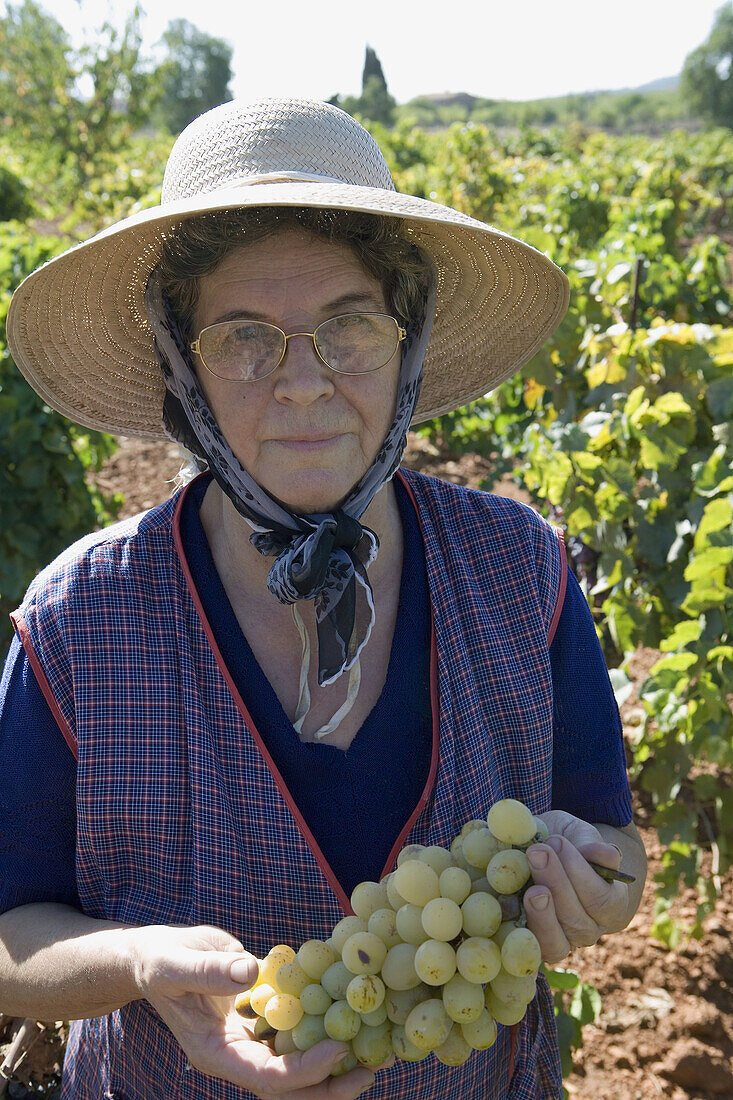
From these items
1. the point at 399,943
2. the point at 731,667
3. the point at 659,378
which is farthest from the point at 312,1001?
the point at 659,378

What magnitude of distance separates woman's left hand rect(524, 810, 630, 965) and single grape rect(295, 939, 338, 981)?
0.24 m

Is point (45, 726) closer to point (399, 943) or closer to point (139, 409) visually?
point (399, 943)

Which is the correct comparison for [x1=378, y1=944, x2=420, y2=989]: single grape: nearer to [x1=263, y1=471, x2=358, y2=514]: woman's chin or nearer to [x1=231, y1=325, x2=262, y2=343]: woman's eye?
[x1=263, y1=471, x2=358, y2=514]: woman's chin

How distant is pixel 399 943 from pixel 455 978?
0.24 feet

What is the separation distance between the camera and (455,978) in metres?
0.97

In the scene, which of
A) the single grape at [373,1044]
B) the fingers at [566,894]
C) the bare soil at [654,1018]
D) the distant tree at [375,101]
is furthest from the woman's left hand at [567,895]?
the distant tree at [375,101]

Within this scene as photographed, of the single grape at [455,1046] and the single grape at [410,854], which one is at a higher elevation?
the single grape at [410,854]

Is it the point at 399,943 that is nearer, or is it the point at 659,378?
the point at 399,943

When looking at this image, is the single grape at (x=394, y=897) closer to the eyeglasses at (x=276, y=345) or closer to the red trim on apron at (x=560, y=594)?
the red trim on apron at (x=560, y=594)

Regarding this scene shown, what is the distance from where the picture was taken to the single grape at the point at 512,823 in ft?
3.21

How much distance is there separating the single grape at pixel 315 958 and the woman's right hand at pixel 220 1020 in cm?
6

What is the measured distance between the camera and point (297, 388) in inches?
47.9

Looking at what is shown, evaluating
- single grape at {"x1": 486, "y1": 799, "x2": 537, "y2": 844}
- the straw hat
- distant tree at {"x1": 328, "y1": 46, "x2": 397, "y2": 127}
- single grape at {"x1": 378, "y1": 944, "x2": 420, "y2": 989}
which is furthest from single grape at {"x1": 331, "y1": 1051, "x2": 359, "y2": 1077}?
distant tree at {"x1": 328, "y1": 46, "x2": 397, "y2": 127}

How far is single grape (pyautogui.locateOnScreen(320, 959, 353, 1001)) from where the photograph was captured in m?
0.98
